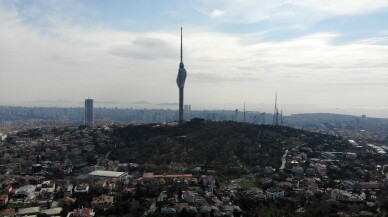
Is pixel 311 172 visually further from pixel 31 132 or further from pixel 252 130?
pixel 31 132

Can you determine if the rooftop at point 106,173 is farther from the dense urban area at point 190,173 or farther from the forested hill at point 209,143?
the forested hill at point 209,143

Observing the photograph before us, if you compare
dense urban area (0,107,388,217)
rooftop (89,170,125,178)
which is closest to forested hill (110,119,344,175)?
dense urban area (0,107,388,217)

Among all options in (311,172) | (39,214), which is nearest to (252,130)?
(311,172)

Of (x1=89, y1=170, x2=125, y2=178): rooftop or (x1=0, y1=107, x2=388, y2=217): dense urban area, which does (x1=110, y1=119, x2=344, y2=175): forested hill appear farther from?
(x1=89, y1=170, x2=125, y2=178): rooftop

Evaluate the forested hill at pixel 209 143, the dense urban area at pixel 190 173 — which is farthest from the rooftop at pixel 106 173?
the forested hill at pixel 209 143

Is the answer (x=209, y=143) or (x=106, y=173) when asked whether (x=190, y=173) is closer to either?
(x=106, y=173)

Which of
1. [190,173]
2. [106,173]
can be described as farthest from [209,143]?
[106,173]
